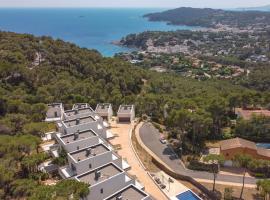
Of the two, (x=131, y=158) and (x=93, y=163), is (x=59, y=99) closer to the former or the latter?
(x=131, y=158)

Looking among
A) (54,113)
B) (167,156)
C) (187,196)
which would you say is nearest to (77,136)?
(167,156)

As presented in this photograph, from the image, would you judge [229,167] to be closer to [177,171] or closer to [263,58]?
[177,171]

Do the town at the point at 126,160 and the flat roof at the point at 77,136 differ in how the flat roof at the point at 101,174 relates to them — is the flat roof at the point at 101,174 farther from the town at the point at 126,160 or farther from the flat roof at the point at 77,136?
the flat roof at the point at 77,136

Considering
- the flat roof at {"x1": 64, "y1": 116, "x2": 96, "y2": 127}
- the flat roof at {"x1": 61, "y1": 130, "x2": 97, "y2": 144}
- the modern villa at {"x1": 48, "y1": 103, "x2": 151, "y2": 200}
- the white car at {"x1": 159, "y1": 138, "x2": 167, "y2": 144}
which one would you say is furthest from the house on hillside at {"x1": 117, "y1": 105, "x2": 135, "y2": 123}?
the flat roof at {"x1": 61, "y1": 130, "x2": 97, "y2": 144}

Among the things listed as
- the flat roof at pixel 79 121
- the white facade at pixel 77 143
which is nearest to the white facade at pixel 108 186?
the white facade at pixel 77 143

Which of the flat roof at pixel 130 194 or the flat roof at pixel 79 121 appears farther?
the flat roof at pixel 79 121

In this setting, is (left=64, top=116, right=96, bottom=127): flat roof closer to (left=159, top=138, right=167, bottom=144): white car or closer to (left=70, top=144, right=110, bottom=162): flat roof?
(left=70, top=144, right=110, bottom=162): flat roof
